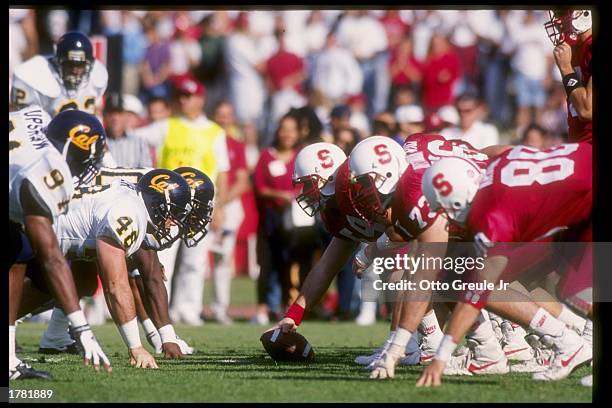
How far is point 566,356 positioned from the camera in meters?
6.78

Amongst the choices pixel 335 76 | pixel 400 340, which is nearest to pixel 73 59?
pixel 400 340

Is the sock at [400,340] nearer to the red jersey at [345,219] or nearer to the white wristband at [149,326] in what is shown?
the red jersey at [345,219]

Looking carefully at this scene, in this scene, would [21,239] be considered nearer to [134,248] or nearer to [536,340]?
[134,248]

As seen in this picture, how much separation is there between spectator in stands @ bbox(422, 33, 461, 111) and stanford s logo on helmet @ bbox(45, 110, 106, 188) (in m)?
9.47

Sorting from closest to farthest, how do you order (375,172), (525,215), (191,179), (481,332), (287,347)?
(525,215)
(375,172)
(481,332)
(287,347)
(191,179)

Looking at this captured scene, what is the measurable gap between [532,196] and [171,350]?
2.99 meters

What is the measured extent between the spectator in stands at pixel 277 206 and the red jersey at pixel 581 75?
16.7ft

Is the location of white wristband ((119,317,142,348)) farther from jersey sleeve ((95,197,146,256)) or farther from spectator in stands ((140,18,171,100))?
spectator in stands ((140,18,171,100))

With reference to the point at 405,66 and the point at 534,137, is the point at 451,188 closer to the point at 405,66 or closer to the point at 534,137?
the point at 534,137

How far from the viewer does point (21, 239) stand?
6.61 metres

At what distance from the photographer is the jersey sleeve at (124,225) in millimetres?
7184

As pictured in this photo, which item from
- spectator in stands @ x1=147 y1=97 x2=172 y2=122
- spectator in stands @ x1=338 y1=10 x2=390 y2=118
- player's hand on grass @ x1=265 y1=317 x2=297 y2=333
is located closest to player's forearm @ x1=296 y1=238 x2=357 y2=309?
player's hand on grass @ x1=265 y1=317 x2=297 y2=333

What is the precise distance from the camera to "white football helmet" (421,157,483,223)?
21.1 ft

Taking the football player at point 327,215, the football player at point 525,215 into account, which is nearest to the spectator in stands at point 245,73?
the football player at point 327,215
